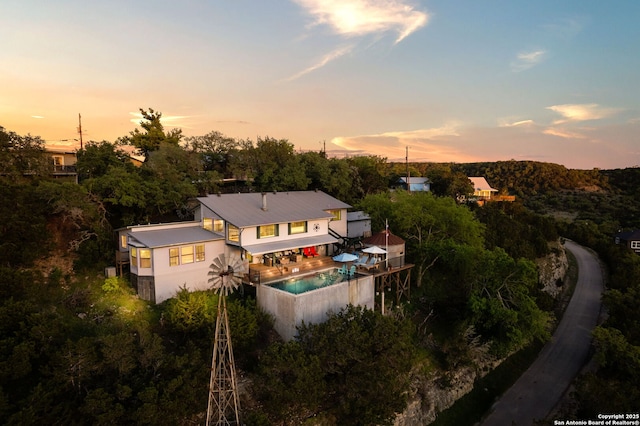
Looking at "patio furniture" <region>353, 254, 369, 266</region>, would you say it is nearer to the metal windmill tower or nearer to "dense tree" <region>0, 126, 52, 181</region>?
the metal windmill tower

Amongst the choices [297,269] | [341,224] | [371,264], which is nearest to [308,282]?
[297,269]

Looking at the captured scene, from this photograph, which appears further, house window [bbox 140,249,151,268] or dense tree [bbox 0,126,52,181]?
dense tree [bbox 0,126,52,181]

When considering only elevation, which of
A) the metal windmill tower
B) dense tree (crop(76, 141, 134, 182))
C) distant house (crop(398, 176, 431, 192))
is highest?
dense tree (crop(76, 141, 134, 182))

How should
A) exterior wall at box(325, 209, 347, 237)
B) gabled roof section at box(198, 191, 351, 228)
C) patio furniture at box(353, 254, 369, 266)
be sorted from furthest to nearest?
1. exterior wall at box(325, 209, 347, 237)
2. patio furniture at box(353, 254, 369, 266)
3. gabled roof section at box(198, 191, 351, 228)

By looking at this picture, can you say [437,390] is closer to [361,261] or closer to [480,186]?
[361,261]

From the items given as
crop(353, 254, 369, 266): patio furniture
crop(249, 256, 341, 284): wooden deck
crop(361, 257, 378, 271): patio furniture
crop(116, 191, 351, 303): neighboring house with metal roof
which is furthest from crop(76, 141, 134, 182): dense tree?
crop(361, 257, 378, 271): patio furniture

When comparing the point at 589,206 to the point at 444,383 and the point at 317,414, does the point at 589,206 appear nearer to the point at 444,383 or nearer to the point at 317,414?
the point at 444,383

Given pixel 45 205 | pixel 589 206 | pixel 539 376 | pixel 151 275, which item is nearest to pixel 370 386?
pixel 151 275

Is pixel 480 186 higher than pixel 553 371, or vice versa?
pixel 480 186
